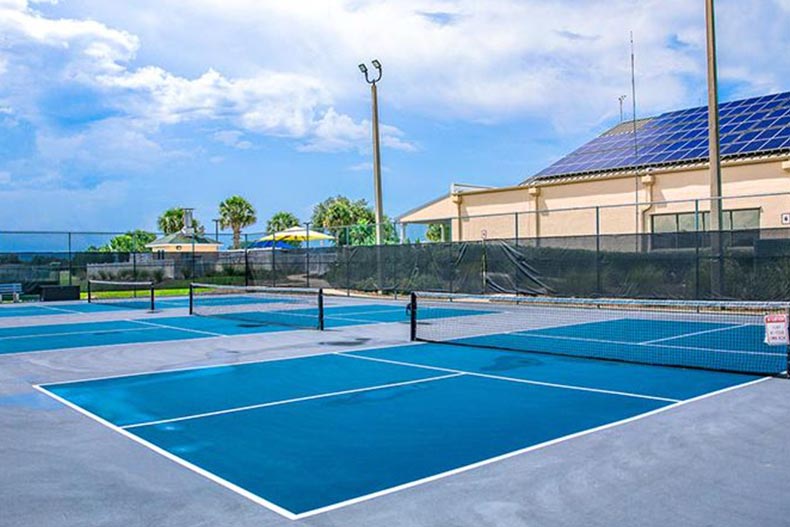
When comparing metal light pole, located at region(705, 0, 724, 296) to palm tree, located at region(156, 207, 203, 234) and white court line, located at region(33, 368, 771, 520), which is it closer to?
white court line, located at region(33, 368, 771, 520)

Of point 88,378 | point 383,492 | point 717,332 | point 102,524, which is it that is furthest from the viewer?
point 717,332

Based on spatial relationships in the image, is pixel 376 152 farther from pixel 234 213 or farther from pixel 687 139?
pixel 234 213

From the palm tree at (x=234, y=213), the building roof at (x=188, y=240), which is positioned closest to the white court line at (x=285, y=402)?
the building roof at (x=188, y=240)

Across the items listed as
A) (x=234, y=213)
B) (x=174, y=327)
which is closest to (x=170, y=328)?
(x=174, y=327)

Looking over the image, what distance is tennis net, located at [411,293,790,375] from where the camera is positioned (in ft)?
37.7

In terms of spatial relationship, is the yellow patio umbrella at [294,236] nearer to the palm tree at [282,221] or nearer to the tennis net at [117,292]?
the tennis net at [117,292]

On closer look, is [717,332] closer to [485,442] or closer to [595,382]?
[595,382]

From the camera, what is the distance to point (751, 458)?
19.9ft

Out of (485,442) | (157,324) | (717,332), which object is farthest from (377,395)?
(157,324)

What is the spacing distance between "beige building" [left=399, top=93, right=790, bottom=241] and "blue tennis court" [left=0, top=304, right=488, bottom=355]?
631 centimetres

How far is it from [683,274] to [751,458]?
1484 cm

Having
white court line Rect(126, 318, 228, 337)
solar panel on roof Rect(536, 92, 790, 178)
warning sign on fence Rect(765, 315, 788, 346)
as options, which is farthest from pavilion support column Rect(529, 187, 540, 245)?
warning sign on fence Rect(765, 315, 788, 346)

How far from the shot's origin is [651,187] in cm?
2867

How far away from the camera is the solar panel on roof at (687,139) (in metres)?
29.0
